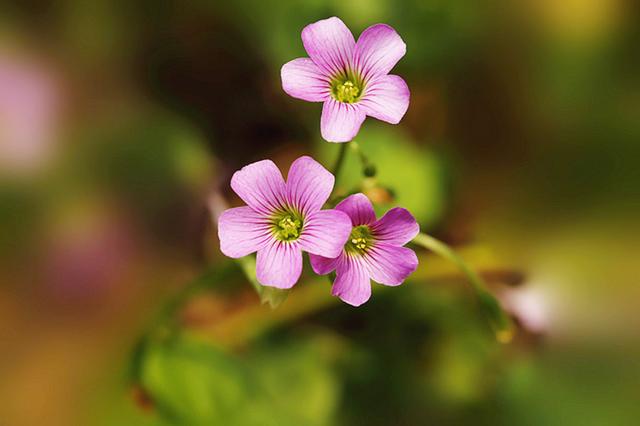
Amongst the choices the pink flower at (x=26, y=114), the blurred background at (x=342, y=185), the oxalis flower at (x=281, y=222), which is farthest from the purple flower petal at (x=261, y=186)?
the pink flower at (x=26, y=114)

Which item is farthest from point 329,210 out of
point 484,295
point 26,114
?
point 26,114

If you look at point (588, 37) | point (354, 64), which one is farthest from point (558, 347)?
point (354, 64)

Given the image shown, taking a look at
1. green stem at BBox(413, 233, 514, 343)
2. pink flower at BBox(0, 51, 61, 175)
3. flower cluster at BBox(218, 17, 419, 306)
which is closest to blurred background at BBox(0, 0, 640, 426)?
pink flower at BBox(0, 51, 61, 175)

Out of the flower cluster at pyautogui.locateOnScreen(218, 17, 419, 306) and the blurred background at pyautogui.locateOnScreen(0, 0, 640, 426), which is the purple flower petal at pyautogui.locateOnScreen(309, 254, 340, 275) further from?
the blurred background at pyautogui.locateOnScreen(0, 0, 640, 426)

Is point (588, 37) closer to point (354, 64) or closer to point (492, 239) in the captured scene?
point (492, 239)

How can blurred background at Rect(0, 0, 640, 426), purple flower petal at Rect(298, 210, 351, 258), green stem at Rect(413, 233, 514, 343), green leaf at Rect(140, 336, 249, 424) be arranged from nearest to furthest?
purple flower petal at Rect(298, 210, 351, 258) → green stem at Rect(413, 233, 514, 343) → green leaf at Rect(140, 336, 249, 424) → blurred background at Rect(0, 0, 640, 426)

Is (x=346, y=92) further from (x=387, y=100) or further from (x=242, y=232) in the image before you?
(x=242, y=232)
